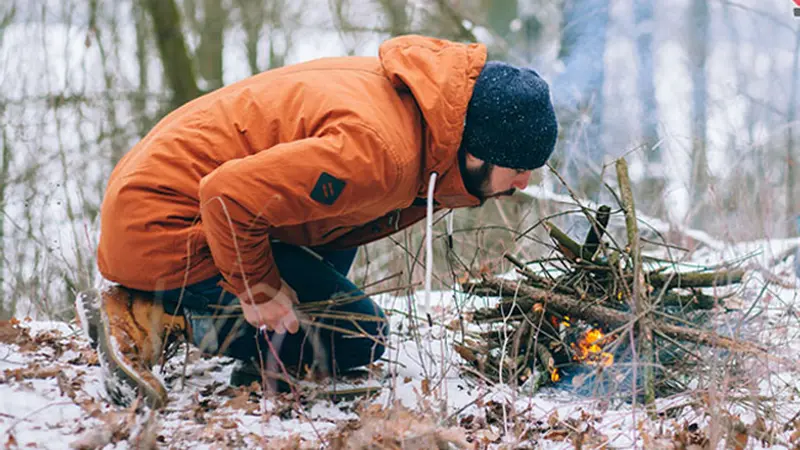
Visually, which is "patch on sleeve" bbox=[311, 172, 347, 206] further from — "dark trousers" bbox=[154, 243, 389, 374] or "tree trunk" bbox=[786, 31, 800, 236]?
"tree trunk" bbox=[786, 31, 800, 236]

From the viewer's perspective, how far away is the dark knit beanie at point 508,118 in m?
2.10

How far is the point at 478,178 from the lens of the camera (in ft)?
7.44

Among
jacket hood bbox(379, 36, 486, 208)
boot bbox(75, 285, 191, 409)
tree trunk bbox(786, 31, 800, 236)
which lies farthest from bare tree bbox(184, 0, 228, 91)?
jacket hood bbox(379, 36, 486, 208)

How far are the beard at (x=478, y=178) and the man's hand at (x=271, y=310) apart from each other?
708 mm

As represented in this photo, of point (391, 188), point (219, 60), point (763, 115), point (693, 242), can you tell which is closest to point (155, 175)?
point (391, 188)

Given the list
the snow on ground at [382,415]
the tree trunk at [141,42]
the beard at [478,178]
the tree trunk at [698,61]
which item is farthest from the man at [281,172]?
the tree trunk at [141,42]

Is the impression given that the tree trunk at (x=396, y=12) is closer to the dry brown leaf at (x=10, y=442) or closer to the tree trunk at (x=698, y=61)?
the tree trunk at (x=698, y=61)

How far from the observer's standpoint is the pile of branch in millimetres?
2514

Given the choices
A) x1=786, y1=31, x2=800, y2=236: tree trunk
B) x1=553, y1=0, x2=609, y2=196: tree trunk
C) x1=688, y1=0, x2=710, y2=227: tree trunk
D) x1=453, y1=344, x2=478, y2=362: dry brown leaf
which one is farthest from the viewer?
x1=688, y1=0, x2=710, y2=227: tree trunk

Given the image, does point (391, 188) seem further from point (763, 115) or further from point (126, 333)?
point (763, 115)

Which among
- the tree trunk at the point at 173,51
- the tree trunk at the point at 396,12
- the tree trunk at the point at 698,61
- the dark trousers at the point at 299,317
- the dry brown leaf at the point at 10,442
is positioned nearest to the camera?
the dry brown leaf at the point at 10,442

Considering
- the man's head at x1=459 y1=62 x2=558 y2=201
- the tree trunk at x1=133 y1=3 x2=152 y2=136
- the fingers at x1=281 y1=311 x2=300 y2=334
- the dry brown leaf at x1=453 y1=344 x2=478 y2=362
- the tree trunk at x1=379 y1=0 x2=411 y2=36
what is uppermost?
the tree trunk at x1=379 y1=0 x2=411 y2=36

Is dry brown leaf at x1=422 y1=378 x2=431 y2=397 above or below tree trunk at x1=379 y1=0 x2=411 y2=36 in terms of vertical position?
below

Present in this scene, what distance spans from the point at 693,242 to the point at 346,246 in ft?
12.6
